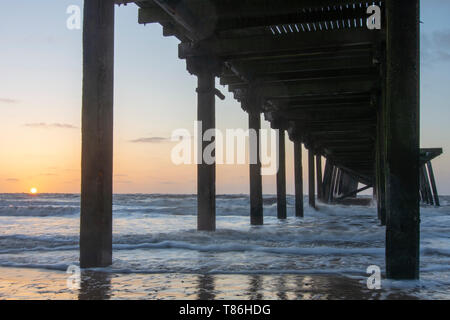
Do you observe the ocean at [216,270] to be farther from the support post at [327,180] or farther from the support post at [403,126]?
the support post at [327,180]

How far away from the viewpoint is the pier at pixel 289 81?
412 centimetres

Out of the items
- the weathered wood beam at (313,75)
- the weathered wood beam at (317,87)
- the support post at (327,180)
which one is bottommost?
the support post at (327,180)

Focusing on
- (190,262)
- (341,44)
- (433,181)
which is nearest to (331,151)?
(433,181)

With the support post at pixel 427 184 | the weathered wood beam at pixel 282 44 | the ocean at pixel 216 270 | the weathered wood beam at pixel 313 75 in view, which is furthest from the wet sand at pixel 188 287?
the support post at pixel 427 184

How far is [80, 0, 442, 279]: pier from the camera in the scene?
412cm

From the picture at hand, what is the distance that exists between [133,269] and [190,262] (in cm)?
84

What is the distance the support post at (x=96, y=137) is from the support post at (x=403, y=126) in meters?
2.61

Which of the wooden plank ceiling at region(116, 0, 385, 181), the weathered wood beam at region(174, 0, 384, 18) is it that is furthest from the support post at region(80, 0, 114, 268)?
the weathered wood beam at region(174, 0, 384, 18)

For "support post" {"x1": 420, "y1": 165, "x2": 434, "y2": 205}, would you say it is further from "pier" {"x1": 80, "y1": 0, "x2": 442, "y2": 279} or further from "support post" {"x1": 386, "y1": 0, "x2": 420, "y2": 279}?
"support post" {"x1": 386, "y1": 0, "x2": 420, "y2": 279}

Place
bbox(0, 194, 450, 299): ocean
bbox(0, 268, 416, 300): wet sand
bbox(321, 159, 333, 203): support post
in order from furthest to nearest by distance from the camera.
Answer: bbox(321, 159, 333, 203): support post, bbox(0, 194, 450, 299): ocean, bbox(0, 268, 416, 300): wet sand

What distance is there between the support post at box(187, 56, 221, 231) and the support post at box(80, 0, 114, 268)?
4.03 m

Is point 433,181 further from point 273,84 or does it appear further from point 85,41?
point 85,41

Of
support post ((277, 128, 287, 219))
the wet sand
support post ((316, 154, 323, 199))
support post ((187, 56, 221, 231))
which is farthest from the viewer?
support post ((316, 154, 323, 199))
